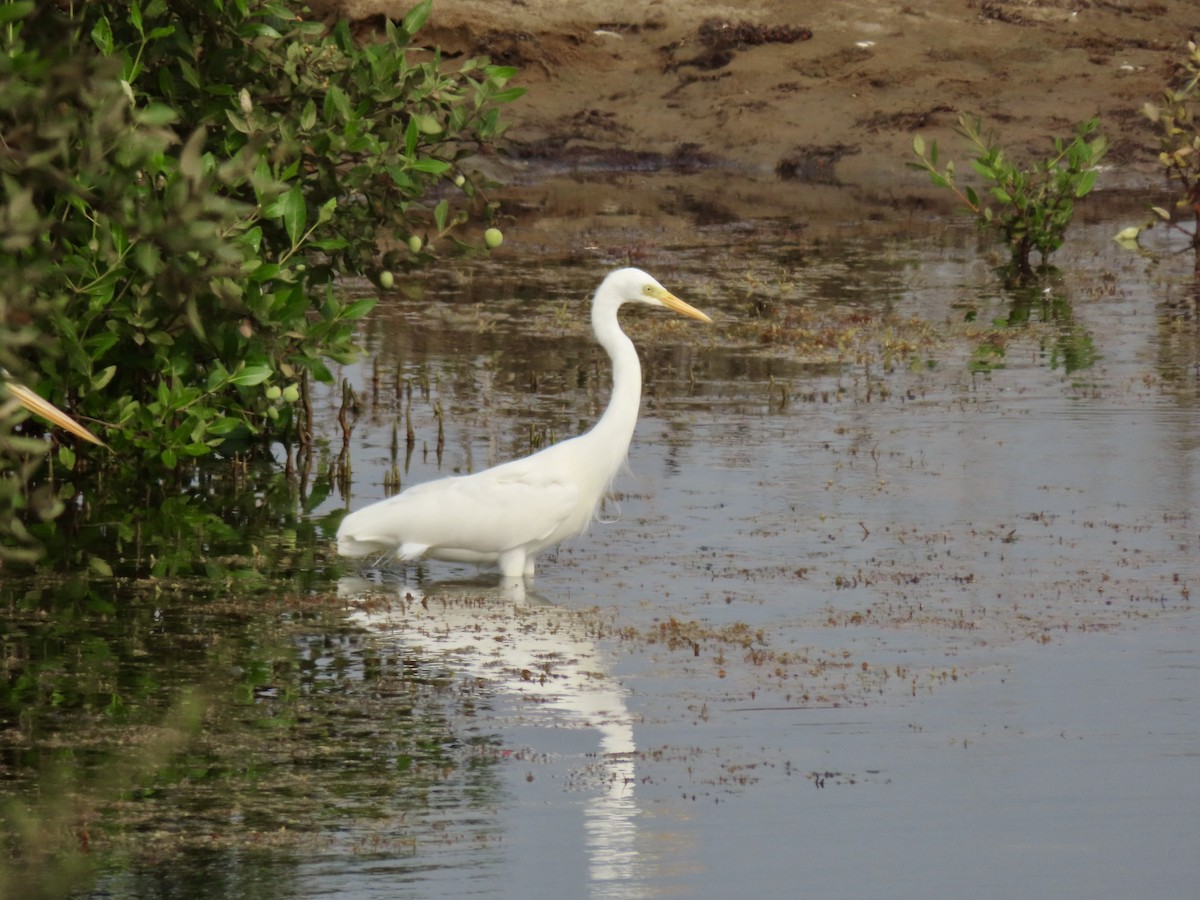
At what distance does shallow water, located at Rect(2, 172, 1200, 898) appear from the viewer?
550 centimetres

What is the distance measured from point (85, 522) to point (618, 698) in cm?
351

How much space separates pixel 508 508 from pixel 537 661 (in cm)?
122

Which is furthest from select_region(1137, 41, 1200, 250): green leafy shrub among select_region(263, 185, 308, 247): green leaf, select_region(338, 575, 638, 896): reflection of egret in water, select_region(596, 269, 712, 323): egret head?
select_region(338, 575, 638, 896): reflection of egret in water

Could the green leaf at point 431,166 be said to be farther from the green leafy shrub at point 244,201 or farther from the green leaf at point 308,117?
the green leaf at point 308,117

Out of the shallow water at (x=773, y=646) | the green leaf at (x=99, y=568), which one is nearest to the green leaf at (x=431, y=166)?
the shallow water at (x=773, y=646)

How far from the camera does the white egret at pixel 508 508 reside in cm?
837

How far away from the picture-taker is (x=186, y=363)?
9172 mm

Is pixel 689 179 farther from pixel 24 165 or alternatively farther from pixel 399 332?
pixel 24 165

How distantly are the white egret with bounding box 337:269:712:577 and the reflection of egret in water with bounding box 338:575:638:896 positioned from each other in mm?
160

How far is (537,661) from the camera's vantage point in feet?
23.9

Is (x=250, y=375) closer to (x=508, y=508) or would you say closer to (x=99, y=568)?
(x=99, y=568)

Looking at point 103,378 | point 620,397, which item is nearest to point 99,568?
point 103,378

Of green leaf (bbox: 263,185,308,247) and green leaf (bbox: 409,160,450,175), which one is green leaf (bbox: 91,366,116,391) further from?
green leaf (bbox: 409,160,450,175)

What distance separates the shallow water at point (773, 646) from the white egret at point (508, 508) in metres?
0.17
